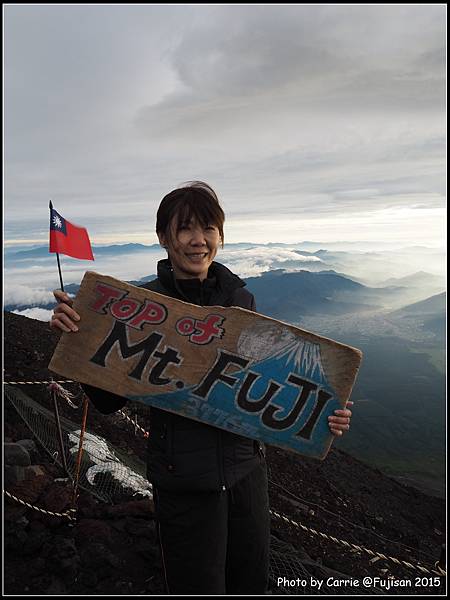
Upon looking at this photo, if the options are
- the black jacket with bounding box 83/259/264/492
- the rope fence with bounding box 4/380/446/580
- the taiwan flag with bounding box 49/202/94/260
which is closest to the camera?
the black jacket with bounding box 83/259/264/492

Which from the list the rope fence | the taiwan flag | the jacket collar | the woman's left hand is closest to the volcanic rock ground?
the rope fence

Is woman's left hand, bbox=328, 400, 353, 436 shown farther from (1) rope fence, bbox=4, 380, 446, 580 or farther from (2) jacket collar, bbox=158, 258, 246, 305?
(1) rope fence, bbox=4, 380, 446, 580

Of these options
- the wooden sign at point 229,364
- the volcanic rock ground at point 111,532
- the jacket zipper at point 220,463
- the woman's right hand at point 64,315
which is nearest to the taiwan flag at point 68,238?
the woman's right hand at point 64,315

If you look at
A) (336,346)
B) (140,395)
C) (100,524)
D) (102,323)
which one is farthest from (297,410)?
(100,524)

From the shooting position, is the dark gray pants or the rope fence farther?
the rope fence

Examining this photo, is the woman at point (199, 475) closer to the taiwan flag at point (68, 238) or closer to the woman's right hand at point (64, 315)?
the woman's right hand at point (64, 315)

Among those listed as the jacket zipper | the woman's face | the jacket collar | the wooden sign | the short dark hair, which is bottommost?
the jacket zipper

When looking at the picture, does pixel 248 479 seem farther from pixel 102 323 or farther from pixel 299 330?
pixel 102 323
